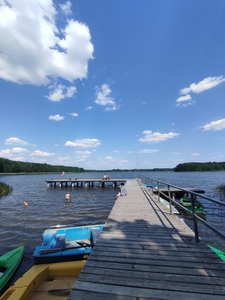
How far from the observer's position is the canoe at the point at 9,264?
188 inches

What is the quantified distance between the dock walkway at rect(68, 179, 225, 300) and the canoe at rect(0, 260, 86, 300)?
1483 millimetres

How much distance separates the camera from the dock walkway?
203 cm

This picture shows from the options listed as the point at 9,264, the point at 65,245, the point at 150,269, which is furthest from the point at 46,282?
the point at 150,269

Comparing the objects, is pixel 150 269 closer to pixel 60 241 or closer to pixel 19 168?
pixel 60 241

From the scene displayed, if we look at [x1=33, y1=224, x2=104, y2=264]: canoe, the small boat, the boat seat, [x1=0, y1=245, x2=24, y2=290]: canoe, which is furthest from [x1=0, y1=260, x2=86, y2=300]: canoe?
the small boat

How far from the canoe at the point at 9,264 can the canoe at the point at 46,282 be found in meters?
1.11

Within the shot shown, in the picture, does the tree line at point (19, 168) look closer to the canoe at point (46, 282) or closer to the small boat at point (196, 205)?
the small boat at point (196, 205)

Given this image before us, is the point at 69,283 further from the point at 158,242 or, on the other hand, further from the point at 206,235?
the point at 206,235

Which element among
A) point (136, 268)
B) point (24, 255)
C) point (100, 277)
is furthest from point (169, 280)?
point (24, 255)

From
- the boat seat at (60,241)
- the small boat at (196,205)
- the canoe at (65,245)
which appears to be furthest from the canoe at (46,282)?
the small boat at (196,205)

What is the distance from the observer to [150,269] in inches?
98.3

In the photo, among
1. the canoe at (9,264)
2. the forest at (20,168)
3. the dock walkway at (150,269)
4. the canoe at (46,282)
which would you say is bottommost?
the canoe at (9,264)

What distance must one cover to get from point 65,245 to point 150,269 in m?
3.85

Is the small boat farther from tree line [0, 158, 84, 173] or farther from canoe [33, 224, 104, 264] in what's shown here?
tree line [0, 158, 84, 173]
